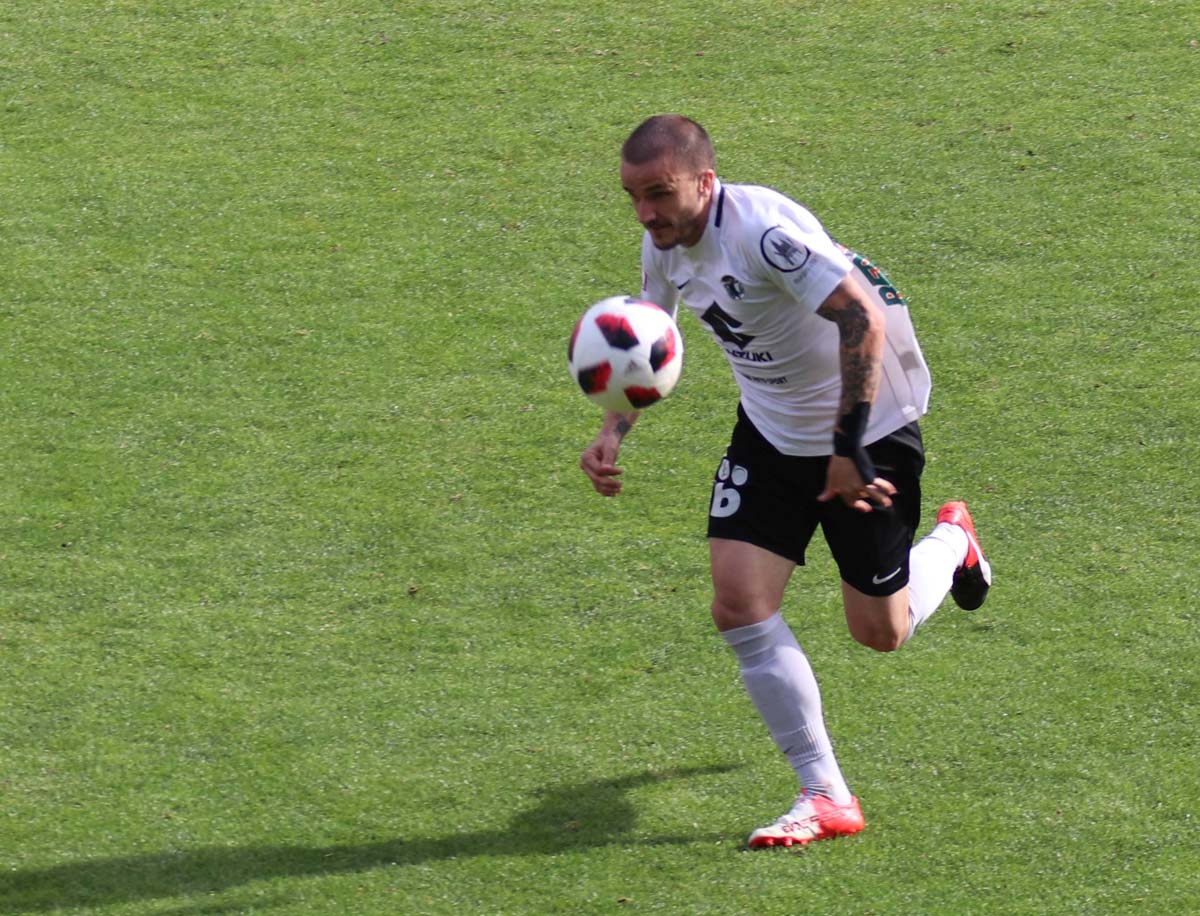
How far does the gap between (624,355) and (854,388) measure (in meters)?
0.69

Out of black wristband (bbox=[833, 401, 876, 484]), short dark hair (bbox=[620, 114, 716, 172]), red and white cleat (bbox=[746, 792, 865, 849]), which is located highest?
short dark hair (bbox=[620, 114, 716, 172])

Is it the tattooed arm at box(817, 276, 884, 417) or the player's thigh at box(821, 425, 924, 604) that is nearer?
the tattooed arm at box(817, 276, 884, 417)

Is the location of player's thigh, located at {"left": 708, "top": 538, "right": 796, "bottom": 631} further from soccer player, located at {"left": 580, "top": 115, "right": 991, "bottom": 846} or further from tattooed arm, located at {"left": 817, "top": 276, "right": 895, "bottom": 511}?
tattooed arm, located at {"left": 817, "top": 276, "right": 895, "bottom": 511}

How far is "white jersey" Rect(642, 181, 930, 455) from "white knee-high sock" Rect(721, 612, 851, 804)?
572 millimetres


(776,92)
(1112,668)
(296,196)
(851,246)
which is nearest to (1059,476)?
(1112,668)

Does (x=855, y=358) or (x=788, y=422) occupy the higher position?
(x=855, y=358)

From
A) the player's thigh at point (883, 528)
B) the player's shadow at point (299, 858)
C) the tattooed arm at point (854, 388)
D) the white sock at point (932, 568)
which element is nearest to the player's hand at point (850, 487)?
the tattooed arm at point (854, 388)

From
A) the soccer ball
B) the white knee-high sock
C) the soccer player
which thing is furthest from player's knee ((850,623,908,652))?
the soccer ball

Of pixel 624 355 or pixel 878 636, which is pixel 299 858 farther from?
pixel 878 636

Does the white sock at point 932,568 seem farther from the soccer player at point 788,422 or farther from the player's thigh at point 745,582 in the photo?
the player's thigh at point 745,582

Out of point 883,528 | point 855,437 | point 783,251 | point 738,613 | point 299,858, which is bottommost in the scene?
point 299,858

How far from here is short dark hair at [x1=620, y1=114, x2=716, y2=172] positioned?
4527mm

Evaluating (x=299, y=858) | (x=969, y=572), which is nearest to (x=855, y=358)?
(x=969, y=572)

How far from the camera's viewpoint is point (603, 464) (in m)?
4.93
